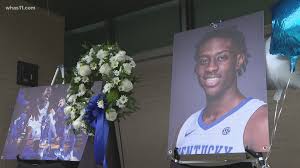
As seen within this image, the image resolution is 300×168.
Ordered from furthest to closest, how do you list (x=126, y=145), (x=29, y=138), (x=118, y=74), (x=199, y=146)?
(x=126, y=145) → (x=29, y=138) → (x=118, y=74) → (x=199, y=146)

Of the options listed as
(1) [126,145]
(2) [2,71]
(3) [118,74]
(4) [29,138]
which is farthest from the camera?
(1) [126,145]

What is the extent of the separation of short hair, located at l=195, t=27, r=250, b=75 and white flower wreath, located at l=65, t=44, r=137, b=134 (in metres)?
0.43

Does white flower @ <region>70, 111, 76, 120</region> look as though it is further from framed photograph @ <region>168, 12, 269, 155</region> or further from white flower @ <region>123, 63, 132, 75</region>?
framed photograph @ <region>168, 12, 269, 155</region>

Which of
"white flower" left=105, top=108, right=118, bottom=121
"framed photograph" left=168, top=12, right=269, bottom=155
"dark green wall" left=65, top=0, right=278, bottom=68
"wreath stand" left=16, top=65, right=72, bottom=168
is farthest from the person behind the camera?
"dark green wall" left=65, top=0, right=278, bottom=68

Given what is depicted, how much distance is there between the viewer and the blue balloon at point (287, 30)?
76.5 inches

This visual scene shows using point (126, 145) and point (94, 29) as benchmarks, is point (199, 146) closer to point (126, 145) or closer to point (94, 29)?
point (126, 145)

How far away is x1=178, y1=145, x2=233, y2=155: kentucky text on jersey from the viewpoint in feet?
6.41

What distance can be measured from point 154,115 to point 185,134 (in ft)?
4.66

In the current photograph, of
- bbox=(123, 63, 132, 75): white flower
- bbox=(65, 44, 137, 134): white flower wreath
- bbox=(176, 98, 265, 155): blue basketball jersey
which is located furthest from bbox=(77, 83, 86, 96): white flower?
bbox=(176, 98, 265, 155): blue basketball jersey

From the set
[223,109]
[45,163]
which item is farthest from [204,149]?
[45,163]

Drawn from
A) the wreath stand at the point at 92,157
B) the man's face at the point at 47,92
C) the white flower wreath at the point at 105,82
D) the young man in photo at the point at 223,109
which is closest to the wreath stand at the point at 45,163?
the wreath stand at the point at 92,157

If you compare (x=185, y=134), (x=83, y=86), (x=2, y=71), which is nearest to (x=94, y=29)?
(x=2, y=71)

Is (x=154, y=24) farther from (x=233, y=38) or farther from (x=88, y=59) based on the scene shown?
(x=233, y=38)

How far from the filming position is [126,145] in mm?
3727
